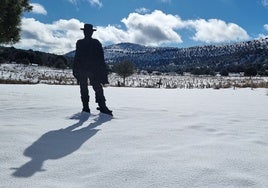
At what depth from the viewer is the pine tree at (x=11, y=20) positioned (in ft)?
40.3

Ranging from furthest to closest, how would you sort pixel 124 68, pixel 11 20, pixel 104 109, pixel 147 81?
pixel 124 68 → pixel 147 81 → pixel 11 20 → pixel 104 109

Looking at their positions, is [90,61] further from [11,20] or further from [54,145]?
[11,20]

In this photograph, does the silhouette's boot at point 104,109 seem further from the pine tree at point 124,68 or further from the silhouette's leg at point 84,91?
the pine tree at point 124,68

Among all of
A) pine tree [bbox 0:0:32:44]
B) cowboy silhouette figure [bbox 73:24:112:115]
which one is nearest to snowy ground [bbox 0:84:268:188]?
cowboy silhouette figure [bbox 73:24:112:115]

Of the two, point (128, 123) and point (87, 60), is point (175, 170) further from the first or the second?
point (87, 60)

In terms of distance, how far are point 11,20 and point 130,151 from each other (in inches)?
393

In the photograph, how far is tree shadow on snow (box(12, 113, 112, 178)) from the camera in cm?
361

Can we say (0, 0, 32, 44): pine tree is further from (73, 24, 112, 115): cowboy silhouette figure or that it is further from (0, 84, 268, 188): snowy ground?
(0, 84, 268, 188): snowy ground

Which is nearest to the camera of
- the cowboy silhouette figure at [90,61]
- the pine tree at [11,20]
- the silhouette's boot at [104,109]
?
the silhouette's boot at [104,109]

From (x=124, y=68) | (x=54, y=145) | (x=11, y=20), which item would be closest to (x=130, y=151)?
(x=54, y=145)

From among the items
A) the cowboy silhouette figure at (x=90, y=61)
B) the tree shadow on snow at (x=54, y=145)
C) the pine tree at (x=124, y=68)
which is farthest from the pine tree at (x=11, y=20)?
the pine tree at (x=124, y=68)

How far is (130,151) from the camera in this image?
439cm

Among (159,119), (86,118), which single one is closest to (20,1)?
(86,118)

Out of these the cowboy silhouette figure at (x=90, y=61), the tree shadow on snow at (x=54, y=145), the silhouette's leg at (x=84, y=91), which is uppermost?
the cowboy silhouette figure at (x=90, y=61)
